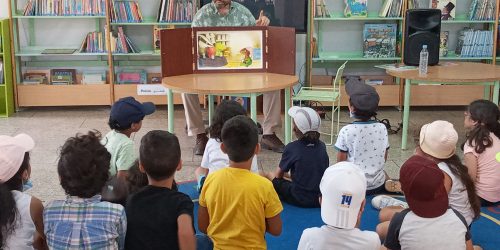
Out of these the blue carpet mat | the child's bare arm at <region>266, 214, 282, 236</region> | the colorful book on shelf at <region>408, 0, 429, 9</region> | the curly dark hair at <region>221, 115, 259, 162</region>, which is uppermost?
the colorful book on shelf at <region>408, 0, 429, 9</region>

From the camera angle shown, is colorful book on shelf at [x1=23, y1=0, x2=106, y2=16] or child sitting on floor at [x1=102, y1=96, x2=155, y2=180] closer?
child sitting on floor at [x1=102, y1=96, x2=155, y2=180]

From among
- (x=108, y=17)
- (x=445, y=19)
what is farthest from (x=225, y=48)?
(x=445, y=19)

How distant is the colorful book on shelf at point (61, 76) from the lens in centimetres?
666

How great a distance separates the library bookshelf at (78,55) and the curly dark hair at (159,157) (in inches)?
172

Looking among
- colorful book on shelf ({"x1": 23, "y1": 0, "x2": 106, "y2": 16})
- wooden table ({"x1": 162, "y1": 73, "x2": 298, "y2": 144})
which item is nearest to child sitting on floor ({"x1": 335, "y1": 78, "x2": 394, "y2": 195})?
wooden table ({"x1": 162, "y1": 73, "x2": 298, "y2": 144})

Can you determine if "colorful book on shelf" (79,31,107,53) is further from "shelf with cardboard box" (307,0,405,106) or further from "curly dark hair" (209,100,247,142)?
"curly dark hair" (209,100,247,142)

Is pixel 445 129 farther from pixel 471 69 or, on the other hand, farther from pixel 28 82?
pixel 28 82

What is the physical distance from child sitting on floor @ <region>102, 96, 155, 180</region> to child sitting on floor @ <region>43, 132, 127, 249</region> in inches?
30.9

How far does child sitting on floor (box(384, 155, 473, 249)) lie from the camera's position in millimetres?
2119

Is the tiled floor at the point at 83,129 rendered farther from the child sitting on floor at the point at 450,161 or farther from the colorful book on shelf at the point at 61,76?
the child sitting on floor at the point at 450,161

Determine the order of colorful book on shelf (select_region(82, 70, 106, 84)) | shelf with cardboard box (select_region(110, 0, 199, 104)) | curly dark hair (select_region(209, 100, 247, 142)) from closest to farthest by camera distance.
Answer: curly dark hair (select_region(209, 100, 247, 142)) < shelf with cardboard box (select_region(110, 0, 199, 104)) < colorful book on shelf (select_region(82, 70, 106, 84))

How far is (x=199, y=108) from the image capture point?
517cm

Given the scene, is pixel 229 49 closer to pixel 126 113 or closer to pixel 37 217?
pixel 126 113

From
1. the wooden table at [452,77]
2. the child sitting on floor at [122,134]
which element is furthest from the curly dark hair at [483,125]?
the child sitting on floor at [122,134]
